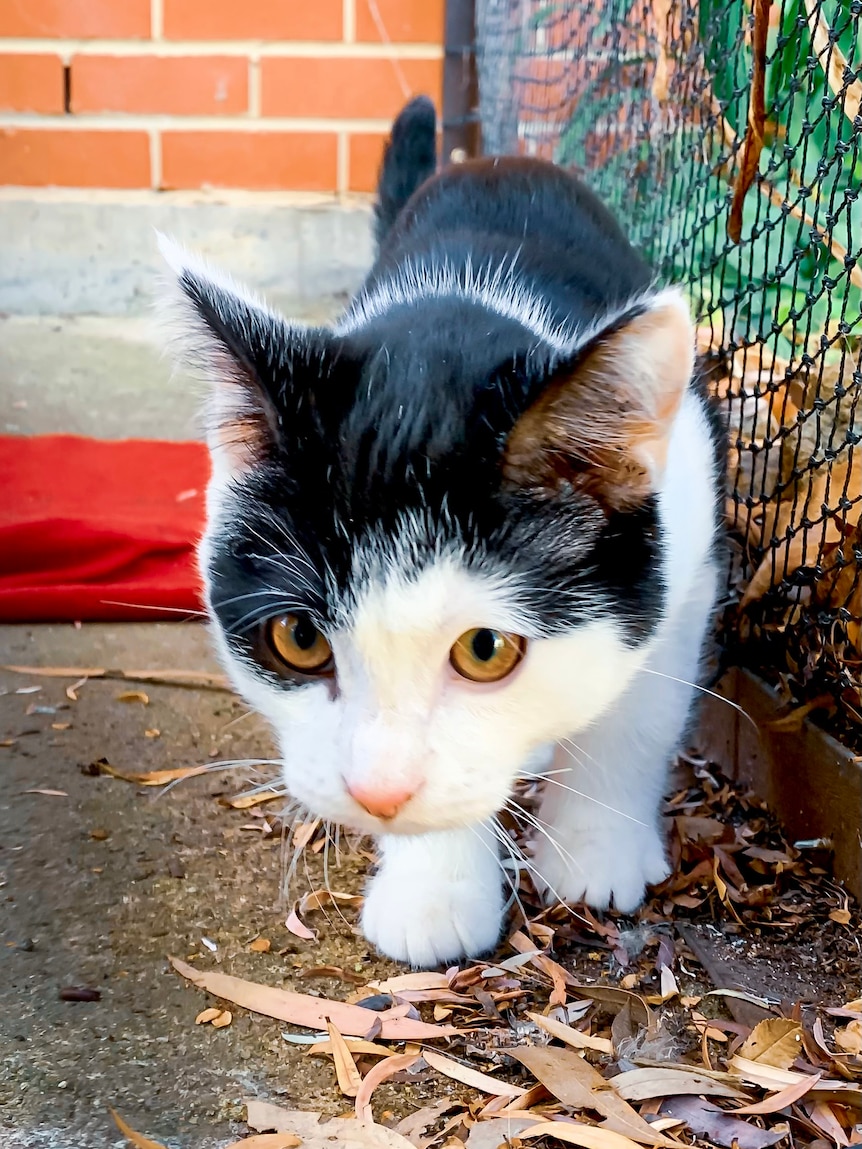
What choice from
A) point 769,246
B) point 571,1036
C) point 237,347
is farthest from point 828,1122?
point 769,246

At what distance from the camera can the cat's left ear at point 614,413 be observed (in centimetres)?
97

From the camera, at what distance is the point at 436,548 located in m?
1.05

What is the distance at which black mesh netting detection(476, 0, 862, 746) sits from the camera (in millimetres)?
1346

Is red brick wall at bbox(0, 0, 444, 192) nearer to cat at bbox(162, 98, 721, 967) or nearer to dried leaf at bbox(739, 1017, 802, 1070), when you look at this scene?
cat at bbox(162, 98, 721, 967)

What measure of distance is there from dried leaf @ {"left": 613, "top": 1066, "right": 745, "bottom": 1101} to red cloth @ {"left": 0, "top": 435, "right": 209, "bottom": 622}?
3.46ft

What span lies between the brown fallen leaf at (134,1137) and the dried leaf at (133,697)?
35.5 inches

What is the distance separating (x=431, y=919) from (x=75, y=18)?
3.13 metres

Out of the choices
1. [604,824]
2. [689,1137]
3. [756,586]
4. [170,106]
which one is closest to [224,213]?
[170,106]

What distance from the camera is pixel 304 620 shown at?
3.59 feet

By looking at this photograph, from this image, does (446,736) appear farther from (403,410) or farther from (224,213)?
(224,213)

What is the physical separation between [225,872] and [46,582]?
990mm

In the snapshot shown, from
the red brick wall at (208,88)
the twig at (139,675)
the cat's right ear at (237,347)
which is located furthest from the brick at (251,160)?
the cat's right ear at (237,347)

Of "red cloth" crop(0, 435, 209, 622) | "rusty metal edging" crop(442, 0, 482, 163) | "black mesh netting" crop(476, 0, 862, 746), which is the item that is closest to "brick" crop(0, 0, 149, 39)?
"rusty metal edging" crop(442, 0, 482, 163)

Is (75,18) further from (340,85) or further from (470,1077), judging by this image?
(470,1077)
